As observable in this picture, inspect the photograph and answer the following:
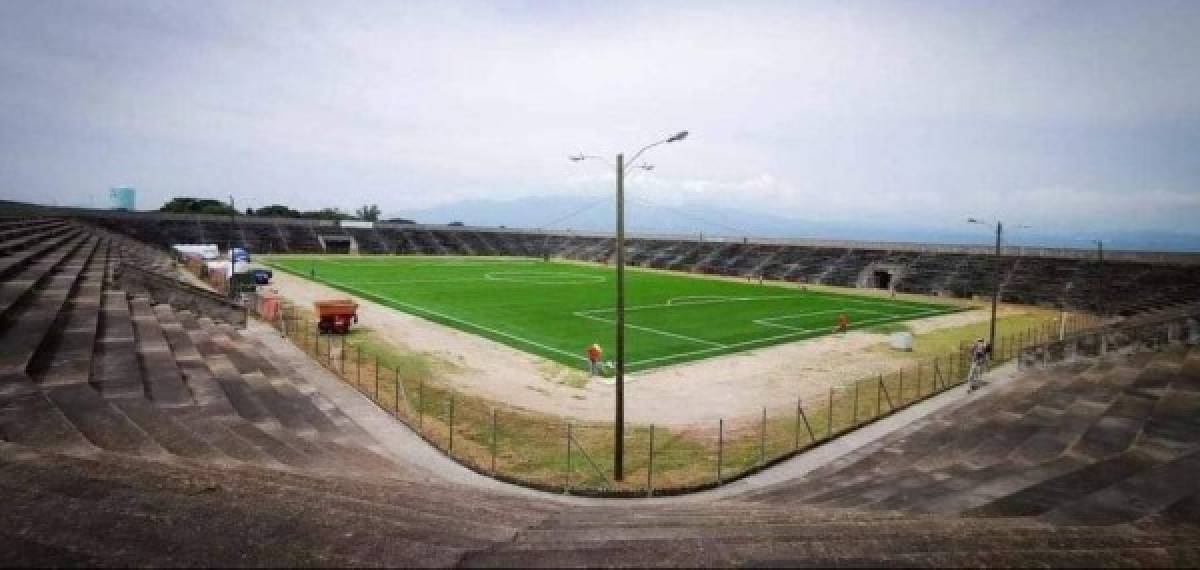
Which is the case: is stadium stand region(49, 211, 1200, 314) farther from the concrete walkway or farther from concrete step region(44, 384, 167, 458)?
concrete step region(44, 384, 167, 458)

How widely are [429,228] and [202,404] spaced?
354 ft

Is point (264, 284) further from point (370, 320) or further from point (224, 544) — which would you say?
point (224, 544)

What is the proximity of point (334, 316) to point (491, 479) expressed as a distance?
75.4 feet

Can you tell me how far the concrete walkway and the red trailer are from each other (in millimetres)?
6160

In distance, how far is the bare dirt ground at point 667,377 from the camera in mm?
23938

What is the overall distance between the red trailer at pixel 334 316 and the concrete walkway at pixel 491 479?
6.16 meters

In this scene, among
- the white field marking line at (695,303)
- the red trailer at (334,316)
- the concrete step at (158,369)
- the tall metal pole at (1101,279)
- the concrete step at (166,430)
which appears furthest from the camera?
the tall metal pole at (1101,279)

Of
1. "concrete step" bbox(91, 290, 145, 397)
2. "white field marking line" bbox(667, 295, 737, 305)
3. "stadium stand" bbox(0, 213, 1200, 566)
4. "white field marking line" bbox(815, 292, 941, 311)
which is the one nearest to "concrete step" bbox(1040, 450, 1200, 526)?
"stadium stand" bbox(0, 213, 1200, 566)

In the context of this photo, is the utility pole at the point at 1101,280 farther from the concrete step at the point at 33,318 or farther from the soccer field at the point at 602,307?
the concrete step at the point at 33,318

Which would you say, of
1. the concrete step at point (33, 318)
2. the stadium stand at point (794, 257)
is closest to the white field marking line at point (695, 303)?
the stadium stand at point (794, 257)

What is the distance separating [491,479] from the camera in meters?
16.5

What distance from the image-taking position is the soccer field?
36.3 metres

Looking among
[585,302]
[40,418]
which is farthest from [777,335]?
[40,418]

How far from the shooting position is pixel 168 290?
32.8m
